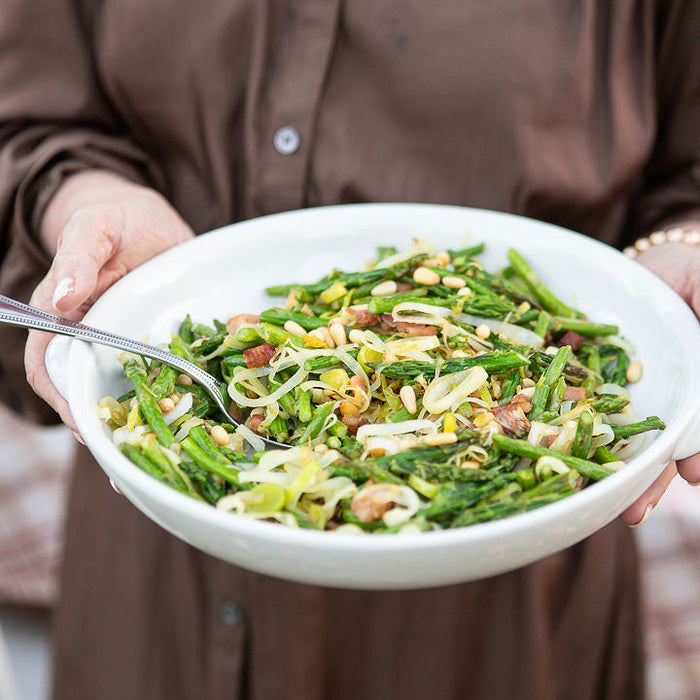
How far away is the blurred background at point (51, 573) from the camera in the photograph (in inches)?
155

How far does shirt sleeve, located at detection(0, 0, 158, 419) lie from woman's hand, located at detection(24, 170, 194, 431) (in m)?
0.07

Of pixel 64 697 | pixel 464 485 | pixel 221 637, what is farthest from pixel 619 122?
pixel 64 697

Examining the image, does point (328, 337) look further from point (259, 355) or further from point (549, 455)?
point (549, 455)

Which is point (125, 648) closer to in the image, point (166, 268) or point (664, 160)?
point (166, 268)

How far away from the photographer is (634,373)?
1739mm

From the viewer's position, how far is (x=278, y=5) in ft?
6.69

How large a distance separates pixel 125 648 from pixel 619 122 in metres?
2.24

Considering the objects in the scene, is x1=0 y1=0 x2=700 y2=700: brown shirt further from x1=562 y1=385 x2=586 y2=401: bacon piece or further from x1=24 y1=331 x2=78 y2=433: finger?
x1=562 y1=385 x2=586 y2=401: bacon piece

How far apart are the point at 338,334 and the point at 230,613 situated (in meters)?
1.08

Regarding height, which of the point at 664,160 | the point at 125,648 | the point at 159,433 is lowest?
the point at 125,648

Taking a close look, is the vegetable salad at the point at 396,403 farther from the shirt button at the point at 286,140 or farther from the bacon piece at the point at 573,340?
the shirt button at the point at 286,140

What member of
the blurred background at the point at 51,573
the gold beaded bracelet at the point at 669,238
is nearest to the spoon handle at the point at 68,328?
the gold beaded bracelet at the point at 669,238

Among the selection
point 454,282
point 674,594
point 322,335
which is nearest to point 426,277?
point 454,282

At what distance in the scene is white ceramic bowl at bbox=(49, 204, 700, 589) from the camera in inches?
46.7
